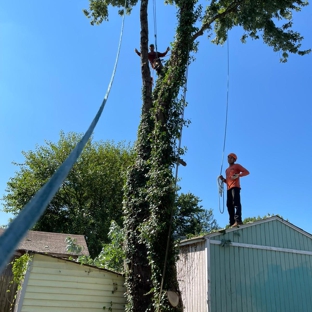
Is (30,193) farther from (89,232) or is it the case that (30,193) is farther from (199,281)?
(199,281)

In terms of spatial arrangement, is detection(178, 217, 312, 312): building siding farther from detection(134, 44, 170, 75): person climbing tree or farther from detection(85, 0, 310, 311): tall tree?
detection(134, 44, 170, 75): person climbing tree

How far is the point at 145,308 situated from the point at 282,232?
4704mm

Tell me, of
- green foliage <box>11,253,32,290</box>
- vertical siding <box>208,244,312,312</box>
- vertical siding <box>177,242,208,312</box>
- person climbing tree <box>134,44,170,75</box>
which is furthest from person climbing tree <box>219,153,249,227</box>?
green foliage <box>11,253,32,290</box>

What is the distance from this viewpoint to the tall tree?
567cm

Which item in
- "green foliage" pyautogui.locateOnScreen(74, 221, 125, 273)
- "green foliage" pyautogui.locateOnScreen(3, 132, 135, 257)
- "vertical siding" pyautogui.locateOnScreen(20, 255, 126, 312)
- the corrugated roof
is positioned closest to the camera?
"vertical siding" pyautogui.locateOnScreen(20, 255, 126, 312)

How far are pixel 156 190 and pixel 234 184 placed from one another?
2.41 m

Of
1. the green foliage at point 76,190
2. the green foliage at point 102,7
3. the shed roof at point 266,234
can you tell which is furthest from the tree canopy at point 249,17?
the green foliage at point 76,190

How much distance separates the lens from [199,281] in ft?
25.7

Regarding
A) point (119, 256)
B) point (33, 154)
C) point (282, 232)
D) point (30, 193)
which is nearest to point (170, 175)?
point (119, 256)

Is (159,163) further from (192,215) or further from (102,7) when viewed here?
(192,215)

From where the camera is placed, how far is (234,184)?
7.54 meters

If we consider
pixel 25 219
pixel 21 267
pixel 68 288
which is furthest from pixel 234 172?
pixel 25 219

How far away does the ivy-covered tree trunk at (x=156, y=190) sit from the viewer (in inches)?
222

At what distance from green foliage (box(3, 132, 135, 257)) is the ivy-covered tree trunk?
539 inches
